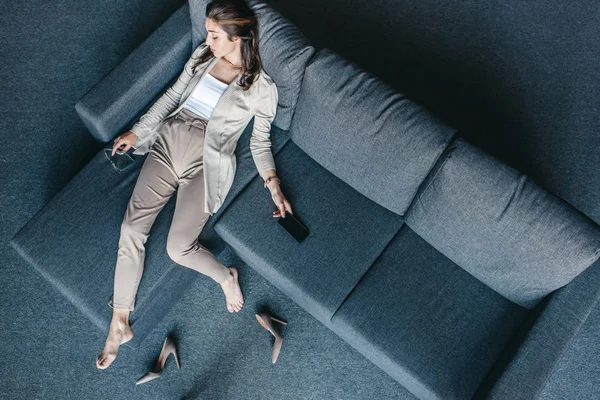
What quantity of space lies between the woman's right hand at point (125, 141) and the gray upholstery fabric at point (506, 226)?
130 centimetres

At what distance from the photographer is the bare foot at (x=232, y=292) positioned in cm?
206

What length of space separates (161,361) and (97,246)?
623 mm

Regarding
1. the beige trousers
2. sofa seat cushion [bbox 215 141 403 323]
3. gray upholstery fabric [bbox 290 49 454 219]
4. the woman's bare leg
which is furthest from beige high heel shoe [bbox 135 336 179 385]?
gray upholstery fabric [bbox 290 49 454 219]

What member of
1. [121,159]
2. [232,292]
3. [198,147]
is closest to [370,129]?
[198,147]

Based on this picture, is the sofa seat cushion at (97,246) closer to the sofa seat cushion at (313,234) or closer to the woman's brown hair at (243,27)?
the sofa seat cushion at (313,234)

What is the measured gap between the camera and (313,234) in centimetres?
195

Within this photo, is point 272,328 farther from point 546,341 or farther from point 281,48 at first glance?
point 281,48

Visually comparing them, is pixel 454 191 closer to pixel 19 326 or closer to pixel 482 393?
pixel 482 393

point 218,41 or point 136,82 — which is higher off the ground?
point 218,41

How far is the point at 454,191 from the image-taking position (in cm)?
170

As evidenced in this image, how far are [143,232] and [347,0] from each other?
1.90m

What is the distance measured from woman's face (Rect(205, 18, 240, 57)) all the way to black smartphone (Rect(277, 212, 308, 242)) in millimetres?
739

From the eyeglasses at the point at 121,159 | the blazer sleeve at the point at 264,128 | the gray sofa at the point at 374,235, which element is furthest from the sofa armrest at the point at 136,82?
the blazer sleeve at the point at 264,128

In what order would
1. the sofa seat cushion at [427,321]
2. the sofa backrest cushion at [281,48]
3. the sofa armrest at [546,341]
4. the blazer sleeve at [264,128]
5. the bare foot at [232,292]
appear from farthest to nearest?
the bare foot at [232,292] → the blazer sleeve at [264,128] → the sofa backrest cushion at [281,48] → the sofa seat cushion at [427,321] → the sofa armrest at [546,341]
